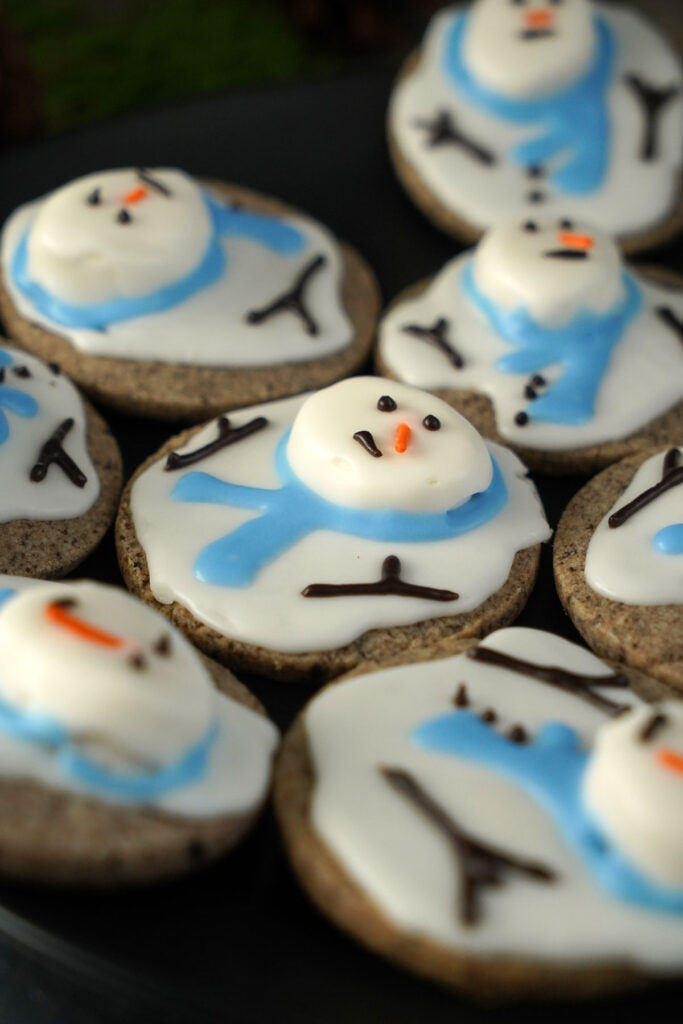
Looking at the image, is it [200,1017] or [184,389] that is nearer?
[200,1017]

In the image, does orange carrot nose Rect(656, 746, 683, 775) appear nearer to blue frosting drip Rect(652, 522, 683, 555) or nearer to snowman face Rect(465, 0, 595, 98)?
blue frosting drip Rect(652, 522, 683, 555)

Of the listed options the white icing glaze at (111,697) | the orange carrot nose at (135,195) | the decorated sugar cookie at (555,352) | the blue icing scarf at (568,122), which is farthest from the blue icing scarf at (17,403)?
the blue icing scarf at (568,122)

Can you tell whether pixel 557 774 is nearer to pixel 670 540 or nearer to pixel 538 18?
pixel 670 540

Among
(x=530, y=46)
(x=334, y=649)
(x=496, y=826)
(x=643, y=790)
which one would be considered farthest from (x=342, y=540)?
(x=530, y=46)

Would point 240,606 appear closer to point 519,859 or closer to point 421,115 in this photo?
point 519,859

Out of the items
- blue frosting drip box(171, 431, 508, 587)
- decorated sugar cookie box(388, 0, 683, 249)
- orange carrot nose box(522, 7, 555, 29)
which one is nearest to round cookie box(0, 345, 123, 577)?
blue frosting drip box(171, 431, 508, 587)

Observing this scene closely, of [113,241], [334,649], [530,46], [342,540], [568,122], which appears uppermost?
[530,46]

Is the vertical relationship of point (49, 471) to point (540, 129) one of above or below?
below

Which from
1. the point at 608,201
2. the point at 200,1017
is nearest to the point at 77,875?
the point at 200,1017
